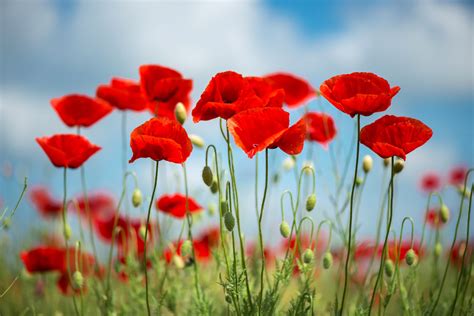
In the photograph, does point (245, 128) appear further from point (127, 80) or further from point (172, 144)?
point (127, 80)

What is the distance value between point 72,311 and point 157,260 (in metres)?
1.08

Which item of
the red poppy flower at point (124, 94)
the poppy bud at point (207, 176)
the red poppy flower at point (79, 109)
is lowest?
the poppy bud at point (207, 176)

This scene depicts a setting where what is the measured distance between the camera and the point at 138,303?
8.43ft

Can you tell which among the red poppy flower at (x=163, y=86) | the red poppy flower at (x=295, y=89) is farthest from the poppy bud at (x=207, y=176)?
the red poppy flower at (x=295, y=89)

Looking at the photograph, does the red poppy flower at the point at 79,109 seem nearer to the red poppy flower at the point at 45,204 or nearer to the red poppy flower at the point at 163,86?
the red poppy flower at the point at 163,86

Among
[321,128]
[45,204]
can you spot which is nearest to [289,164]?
[321,128]

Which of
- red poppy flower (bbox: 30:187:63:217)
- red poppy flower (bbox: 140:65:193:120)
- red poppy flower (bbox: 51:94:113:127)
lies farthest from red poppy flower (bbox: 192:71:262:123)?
red poppy flower (bbox: 30:187:63:217)

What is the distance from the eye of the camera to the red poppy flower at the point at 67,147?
2240 millimetres

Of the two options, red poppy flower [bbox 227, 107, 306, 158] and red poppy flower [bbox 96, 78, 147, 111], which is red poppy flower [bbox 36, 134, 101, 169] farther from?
red poppy flower [bbox 227, 107, 306, 158]

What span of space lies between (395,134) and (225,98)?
53cm

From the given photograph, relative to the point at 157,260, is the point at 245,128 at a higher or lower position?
higher

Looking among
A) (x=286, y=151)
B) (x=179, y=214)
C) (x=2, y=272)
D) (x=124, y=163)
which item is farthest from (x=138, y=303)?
(x=2, y=272)

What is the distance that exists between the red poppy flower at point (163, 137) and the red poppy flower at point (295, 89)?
30.6 inches

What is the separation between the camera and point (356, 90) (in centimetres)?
177
